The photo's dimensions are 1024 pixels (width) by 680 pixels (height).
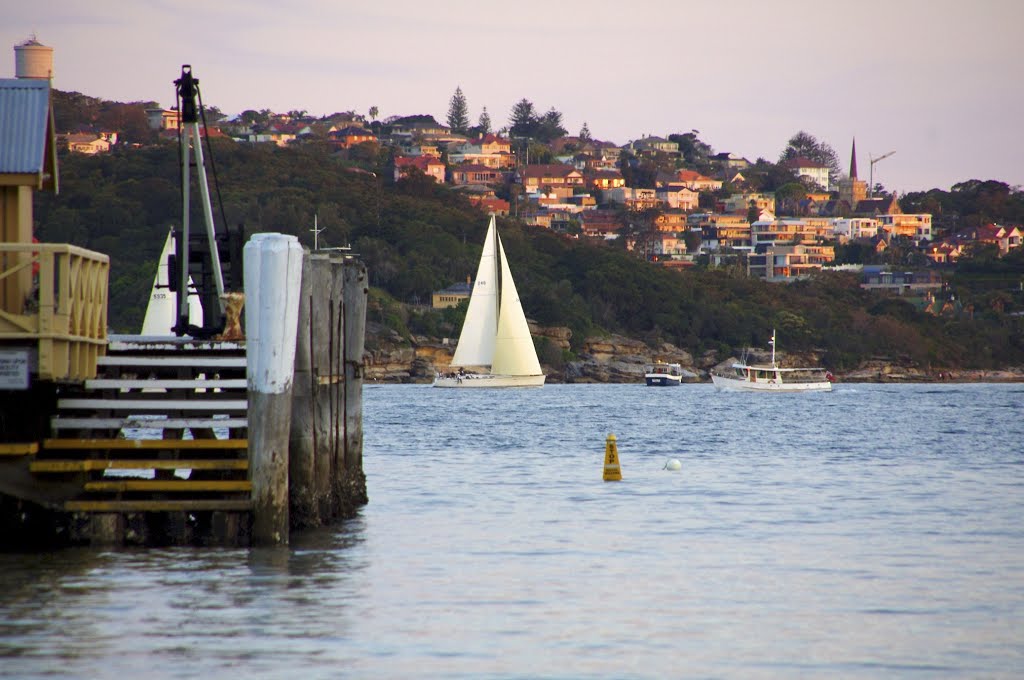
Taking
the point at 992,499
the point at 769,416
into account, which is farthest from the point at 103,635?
the point at 769,416

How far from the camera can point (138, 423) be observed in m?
18.0

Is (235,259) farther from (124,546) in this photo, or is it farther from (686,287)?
(686,287)

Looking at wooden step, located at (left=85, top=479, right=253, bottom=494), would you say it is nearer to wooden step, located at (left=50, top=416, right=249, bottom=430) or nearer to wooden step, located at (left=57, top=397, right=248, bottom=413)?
wooden step, located at (left=50, top=416, right=249, bottom=430)

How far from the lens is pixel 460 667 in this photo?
1296 centimetres

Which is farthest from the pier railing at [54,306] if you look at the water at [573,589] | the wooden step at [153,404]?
the water at [573,589]

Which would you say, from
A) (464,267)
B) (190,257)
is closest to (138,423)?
(190,257)

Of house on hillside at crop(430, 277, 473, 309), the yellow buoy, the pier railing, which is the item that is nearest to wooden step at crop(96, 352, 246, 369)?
the pier railing

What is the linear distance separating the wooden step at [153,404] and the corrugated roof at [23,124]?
2.84m

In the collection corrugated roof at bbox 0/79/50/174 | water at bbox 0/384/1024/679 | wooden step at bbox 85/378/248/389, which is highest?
corrugated roof at bbox 0/79/50/174

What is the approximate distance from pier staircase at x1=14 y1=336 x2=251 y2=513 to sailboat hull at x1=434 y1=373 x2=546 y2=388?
303 ft

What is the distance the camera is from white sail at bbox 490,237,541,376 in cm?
10331

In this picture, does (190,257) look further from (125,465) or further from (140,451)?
(125,465)

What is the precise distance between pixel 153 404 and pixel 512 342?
295ft

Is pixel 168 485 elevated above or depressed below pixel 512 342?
below
